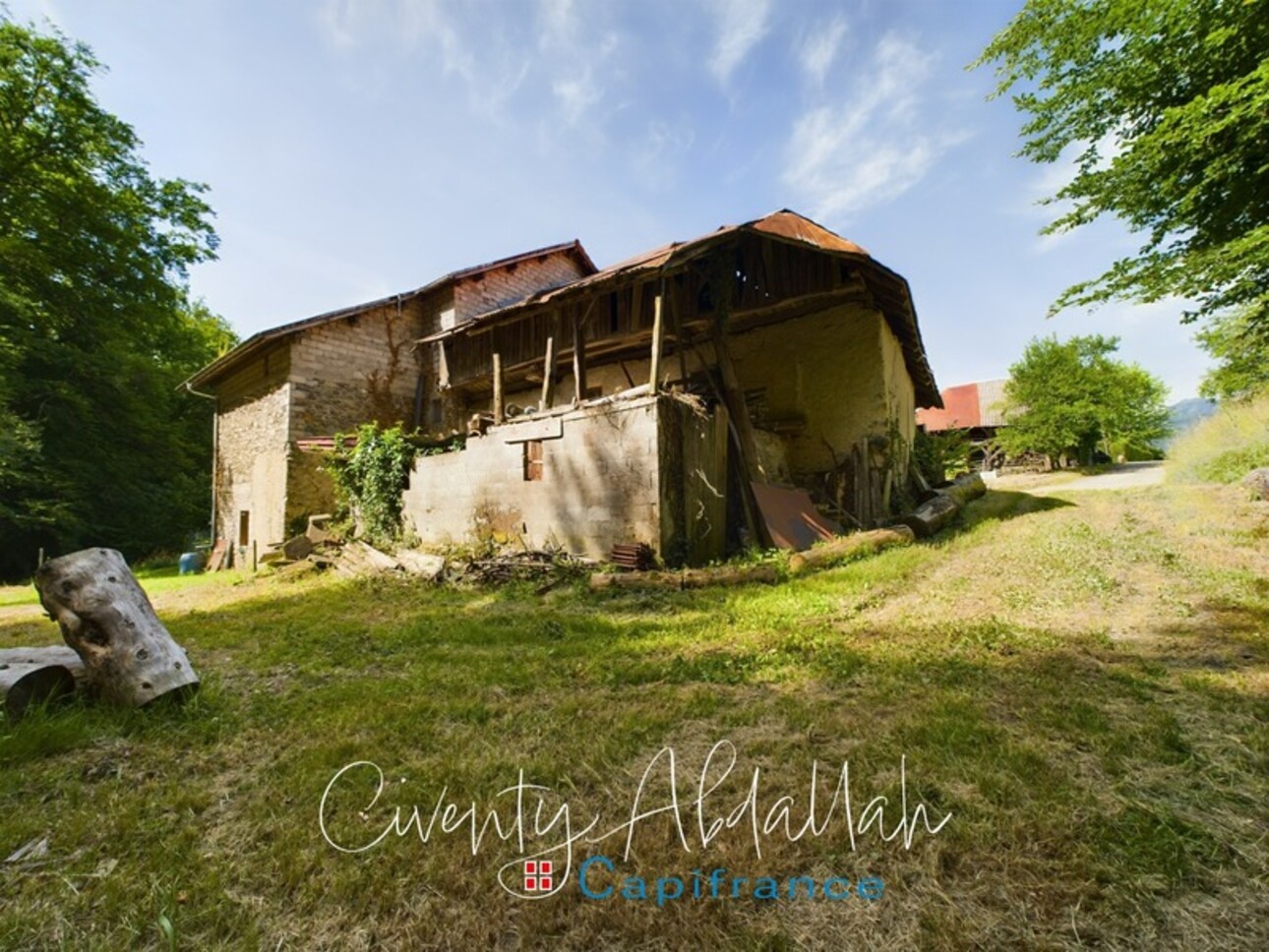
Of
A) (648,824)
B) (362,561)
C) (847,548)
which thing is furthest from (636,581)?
Answer: (362,561)

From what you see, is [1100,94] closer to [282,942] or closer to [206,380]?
[282,942]

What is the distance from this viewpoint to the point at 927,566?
269 inches

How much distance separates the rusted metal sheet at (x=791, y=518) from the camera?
8508 mm

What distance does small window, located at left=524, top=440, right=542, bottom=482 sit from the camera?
29.8 ft

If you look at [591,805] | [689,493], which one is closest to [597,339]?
[689,493]

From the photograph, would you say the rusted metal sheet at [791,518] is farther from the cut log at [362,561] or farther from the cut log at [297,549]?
the cut log at [297,549]

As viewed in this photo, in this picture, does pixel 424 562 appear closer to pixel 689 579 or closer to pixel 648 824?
pixel 689 579

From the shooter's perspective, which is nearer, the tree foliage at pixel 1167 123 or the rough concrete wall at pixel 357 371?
the tree foliage at pixel 1167 123

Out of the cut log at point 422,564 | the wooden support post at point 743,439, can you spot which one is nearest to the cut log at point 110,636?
the cut log at point 422,564

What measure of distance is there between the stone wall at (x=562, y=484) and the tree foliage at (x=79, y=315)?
43.4ft

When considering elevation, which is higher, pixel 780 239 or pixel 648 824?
pixel 780 239

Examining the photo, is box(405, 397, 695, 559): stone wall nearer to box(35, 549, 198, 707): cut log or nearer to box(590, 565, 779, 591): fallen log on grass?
box(590, 565, 779, 591): fallen log on grass

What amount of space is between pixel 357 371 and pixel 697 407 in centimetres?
1176

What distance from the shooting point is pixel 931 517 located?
30.7ft
